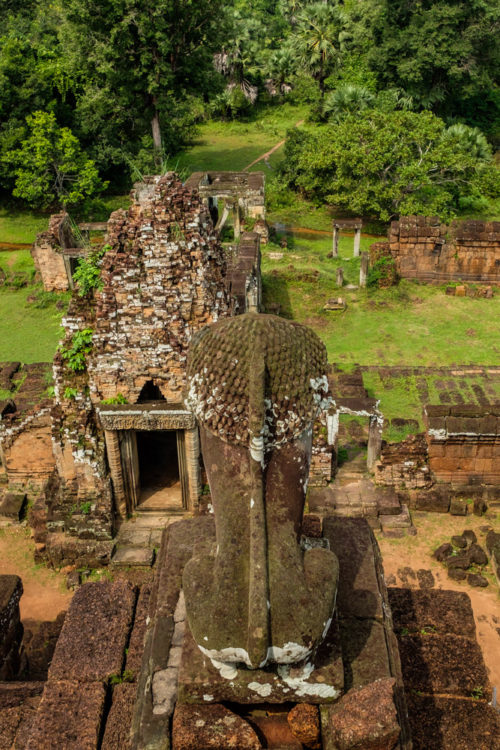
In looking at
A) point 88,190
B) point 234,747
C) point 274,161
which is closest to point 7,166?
point 88,190

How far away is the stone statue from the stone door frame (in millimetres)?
5843

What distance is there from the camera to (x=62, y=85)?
3078 centimetres

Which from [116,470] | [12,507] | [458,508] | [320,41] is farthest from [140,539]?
[320,41]

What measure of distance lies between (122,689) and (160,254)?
5902 millimetres

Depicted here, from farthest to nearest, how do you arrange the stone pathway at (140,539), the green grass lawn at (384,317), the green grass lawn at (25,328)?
the green grass lawn at (25,328)
the green grass lawn at (384,317)
the stone pathway at (140,539)

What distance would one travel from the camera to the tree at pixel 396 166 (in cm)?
2588

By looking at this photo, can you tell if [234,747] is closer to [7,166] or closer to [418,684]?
[418,684]

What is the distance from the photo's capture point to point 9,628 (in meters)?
8.42

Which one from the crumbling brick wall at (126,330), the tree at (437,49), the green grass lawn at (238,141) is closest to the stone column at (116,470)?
the crumbling brick wall at (126,330)

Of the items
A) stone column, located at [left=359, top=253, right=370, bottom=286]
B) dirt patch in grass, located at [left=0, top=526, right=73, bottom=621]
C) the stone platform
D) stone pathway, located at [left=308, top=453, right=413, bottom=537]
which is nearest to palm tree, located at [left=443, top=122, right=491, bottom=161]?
stone column, located at [left=359, top=253, right=370, bottom=286]

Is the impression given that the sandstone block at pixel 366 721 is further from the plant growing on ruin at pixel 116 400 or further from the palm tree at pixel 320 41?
the palm tree at pixel 320 41

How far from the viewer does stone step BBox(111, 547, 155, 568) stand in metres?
11.2

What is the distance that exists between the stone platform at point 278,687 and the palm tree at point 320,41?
41.5m

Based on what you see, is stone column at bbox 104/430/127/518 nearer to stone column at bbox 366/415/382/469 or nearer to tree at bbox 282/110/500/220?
stone column at bbox 366/415/382/469
